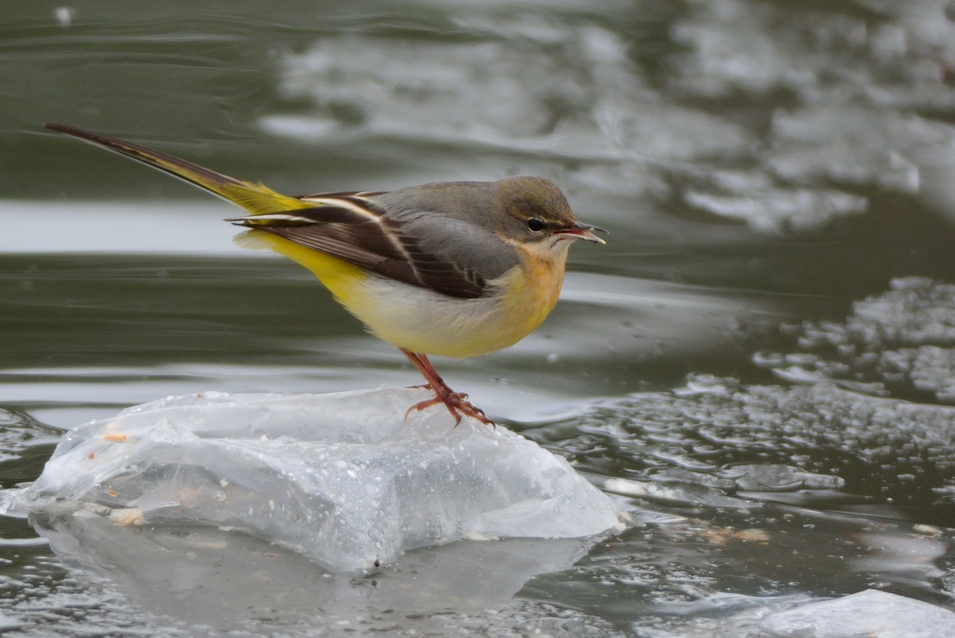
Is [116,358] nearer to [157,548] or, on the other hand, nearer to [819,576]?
[157,548]

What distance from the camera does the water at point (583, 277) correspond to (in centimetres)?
429

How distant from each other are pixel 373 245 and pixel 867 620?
2396 mm

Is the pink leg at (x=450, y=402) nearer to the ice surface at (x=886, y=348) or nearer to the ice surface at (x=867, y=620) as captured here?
the ice surface at (x=867, y=620)

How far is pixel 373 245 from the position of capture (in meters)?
5.18

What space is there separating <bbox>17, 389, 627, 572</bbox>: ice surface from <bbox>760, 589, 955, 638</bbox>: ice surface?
2.90 ft

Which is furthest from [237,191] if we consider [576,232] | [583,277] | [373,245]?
[583,277]

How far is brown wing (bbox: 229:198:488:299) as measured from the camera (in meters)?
5.08

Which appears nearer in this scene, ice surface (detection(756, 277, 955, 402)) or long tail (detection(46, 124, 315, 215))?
long tail (detection(46, 124, 315, 215))

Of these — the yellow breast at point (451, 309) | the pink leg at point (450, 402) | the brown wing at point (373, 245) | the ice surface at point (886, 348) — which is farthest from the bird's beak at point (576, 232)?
the ice surface at point (886, 348)

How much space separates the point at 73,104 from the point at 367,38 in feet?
7.75

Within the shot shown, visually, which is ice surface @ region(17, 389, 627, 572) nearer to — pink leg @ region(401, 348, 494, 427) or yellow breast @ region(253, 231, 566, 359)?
pink leg @ region(401, 348, 494, 427)

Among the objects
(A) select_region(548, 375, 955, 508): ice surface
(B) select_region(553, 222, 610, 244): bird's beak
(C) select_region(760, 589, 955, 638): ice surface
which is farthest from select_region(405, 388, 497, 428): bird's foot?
(C) select_region(760, 589, 955, 638): ice surface

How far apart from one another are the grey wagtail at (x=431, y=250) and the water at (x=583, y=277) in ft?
2.61

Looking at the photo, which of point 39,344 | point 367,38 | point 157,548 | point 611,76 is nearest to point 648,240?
point 611,76
